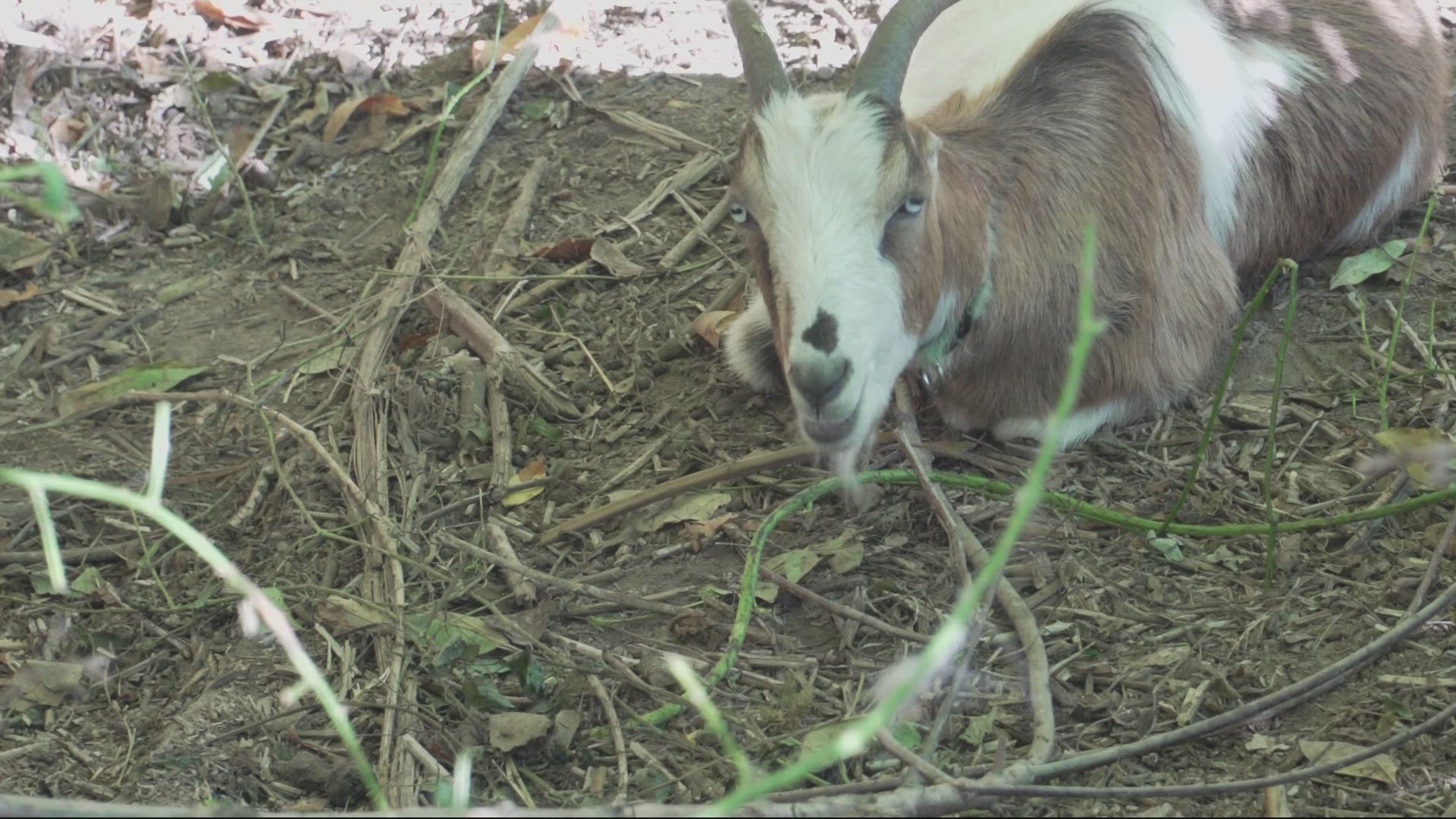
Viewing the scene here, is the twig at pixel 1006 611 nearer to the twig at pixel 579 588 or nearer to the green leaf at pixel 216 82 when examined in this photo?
the twig at pixel 579 588

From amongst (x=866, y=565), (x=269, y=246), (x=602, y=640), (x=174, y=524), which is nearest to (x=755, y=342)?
(x=866, y=565)

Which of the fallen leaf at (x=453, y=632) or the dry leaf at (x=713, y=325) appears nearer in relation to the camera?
A: the fallen leaf at (x=453, y=632)

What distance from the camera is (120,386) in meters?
4.09

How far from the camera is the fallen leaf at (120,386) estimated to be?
4035 mm

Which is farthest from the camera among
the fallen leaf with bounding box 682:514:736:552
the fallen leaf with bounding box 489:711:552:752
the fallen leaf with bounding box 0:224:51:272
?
the fallen leaf with bounding box 0:224:51:272

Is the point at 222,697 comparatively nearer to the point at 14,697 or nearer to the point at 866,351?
the point at 14,697

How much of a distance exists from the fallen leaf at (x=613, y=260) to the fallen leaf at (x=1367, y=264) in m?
2.12

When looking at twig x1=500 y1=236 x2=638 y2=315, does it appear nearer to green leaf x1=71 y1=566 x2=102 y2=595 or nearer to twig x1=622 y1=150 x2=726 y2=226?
twig x1=622 y1=150 x2=726 y2=226

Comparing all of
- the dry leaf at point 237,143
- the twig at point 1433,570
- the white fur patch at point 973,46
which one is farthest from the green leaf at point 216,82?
the twig at point 1433,570

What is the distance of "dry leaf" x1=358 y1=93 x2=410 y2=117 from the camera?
5156mm

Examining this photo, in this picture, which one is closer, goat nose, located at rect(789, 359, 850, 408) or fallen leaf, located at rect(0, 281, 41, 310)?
goat nose, located at rect(789, 359, 850, 408)

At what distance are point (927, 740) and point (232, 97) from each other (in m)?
3.96

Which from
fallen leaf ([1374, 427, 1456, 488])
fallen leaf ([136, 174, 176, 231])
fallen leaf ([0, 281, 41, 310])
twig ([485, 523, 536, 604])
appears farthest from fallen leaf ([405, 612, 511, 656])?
fallen leaf ([136, 174, 176, 231])

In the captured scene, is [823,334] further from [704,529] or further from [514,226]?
[514,226]
